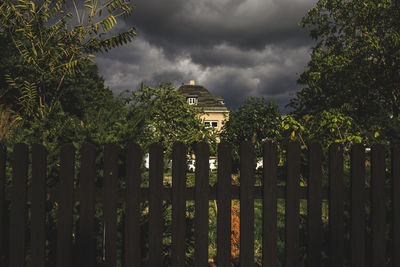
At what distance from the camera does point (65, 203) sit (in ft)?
6.45

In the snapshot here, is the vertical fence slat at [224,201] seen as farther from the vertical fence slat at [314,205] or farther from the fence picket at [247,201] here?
the vertical fence slat at [314,205]

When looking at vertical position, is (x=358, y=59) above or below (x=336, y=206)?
above

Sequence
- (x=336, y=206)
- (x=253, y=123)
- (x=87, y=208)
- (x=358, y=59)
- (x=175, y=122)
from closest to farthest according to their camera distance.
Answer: (x=87, y=208), (x=336, y=206), (x=175, y=122), (x=358, y=59), (x=253, y=123)

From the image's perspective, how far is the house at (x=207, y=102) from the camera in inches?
1267

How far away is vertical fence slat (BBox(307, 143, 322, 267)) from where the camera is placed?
6.77 ft

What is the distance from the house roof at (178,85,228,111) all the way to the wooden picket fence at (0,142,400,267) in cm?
2994

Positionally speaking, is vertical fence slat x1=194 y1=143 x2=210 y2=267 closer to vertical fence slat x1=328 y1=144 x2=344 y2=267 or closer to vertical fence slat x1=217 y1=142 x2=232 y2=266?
vertical fence slat x1=217 y1=142 x2=232 y2=266

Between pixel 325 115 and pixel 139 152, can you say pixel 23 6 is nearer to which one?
pixel 139 152

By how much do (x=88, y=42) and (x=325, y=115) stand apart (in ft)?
13.4

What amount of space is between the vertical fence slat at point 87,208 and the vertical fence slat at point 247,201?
109 cm

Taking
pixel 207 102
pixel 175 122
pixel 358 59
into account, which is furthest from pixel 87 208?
pixel 207 102

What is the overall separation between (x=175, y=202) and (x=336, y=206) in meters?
1.22

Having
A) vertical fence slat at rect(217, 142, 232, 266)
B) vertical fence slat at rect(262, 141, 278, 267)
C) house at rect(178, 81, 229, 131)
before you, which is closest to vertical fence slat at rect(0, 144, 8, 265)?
vertical fence slat at rect(217, 142, 232, 266)

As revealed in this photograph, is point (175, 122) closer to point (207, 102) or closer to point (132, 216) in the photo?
point (132, 216)
